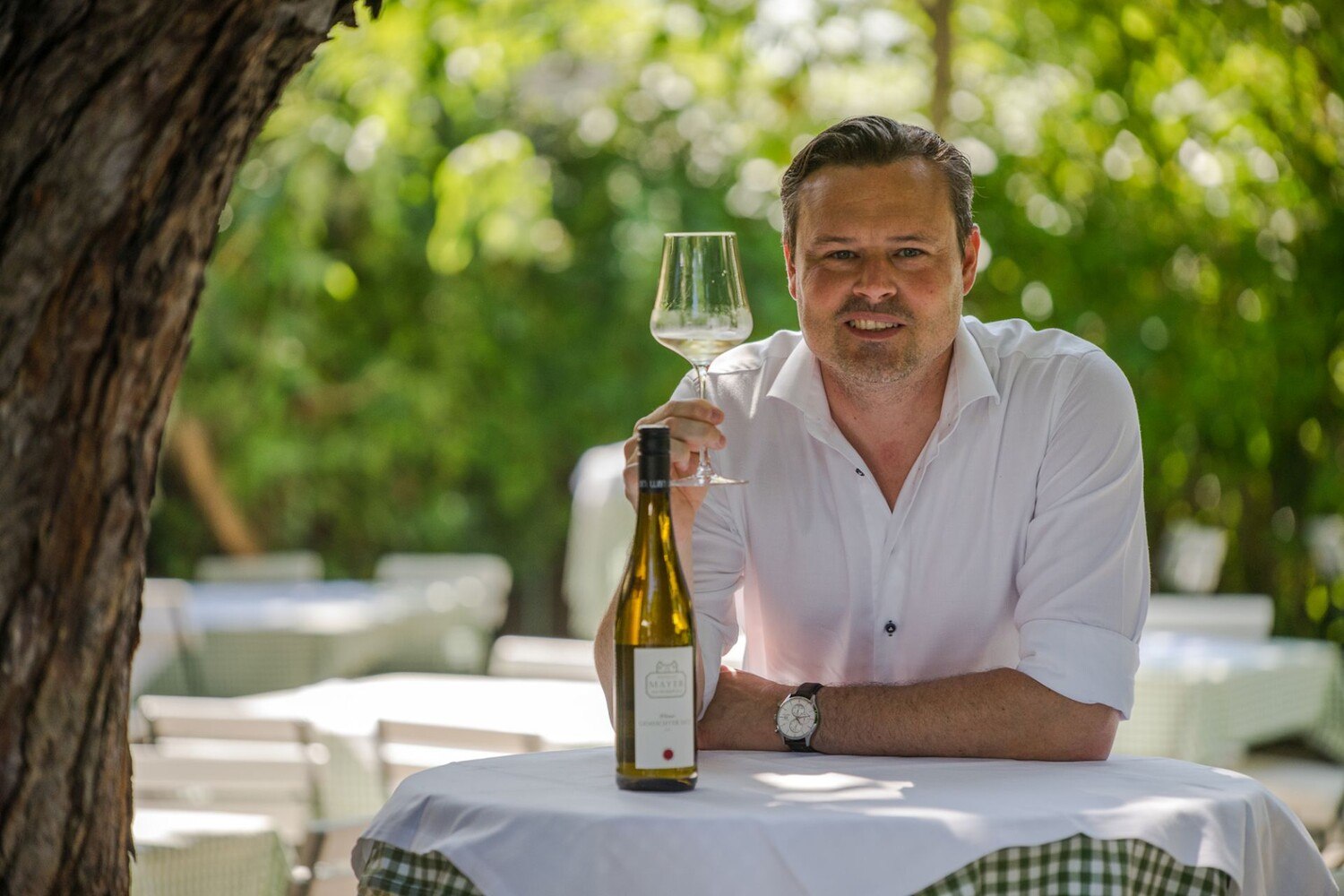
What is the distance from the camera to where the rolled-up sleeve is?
90.0 inches

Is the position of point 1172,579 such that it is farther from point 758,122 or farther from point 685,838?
point 685,838

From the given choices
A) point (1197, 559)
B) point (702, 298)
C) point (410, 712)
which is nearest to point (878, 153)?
point (702, 298)

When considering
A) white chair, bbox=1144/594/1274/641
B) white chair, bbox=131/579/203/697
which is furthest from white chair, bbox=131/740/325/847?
white chair, bbox=1144/594/1274/641

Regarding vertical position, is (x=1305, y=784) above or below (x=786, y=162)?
below

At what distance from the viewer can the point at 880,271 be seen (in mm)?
2523

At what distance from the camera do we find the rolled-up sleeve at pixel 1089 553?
7.50 feet

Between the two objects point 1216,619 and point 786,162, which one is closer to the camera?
point 1216,619

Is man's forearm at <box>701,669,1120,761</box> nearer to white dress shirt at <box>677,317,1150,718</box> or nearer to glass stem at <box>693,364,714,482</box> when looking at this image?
white dress shirt at <box>677,317,1150,718</box>

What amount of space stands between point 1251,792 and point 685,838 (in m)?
0.74

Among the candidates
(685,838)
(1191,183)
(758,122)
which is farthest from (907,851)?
(758,122)

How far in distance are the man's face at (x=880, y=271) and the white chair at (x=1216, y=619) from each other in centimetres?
347

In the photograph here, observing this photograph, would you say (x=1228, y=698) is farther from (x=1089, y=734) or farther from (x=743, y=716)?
(x=743, y=716)

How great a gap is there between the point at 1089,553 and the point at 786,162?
15.8 feet

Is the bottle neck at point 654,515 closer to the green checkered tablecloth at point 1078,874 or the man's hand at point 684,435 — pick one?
the man's hand at point 684,435
